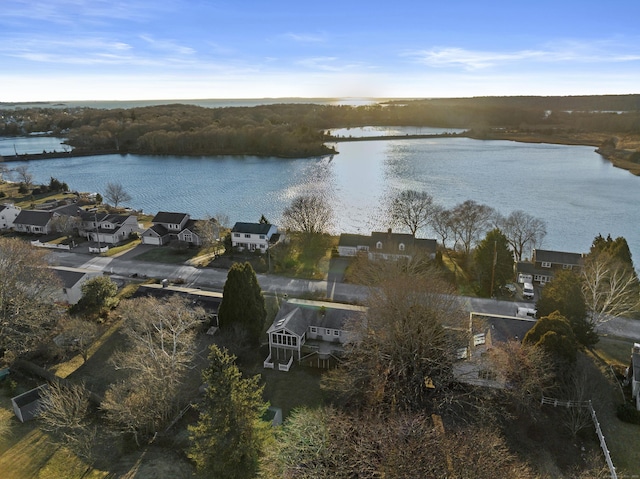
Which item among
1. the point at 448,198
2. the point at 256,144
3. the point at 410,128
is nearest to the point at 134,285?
the point at 448,198

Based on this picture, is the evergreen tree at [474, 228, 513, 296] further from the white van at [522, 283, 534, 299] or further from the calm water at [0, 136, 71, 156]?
the calm water at [0, 136, 71, 156]

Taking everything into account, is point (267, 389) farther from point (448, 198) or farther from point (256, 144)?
point (256, 144)

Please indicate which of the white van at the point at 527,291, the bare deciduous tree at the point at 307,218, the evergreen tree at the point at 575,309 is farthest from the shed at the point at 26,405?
the white van at the point at 527,291

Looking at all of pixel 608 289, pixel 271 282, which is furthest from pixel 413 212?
pixel 608 289

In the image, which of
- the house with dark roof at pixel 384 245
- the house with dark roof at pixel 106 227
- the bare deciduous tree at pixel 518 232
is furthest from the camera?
the house with dark roof at pixel 106 227

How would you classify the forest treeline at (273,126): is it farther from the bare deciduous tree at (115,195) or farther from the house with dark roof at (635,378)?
the house with dark roof at (635,378)

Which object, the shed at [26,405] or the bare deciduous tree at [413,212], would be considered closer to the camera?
the shed at [26,405]

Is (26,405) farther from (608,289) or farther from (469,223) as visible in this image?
(469,223)
